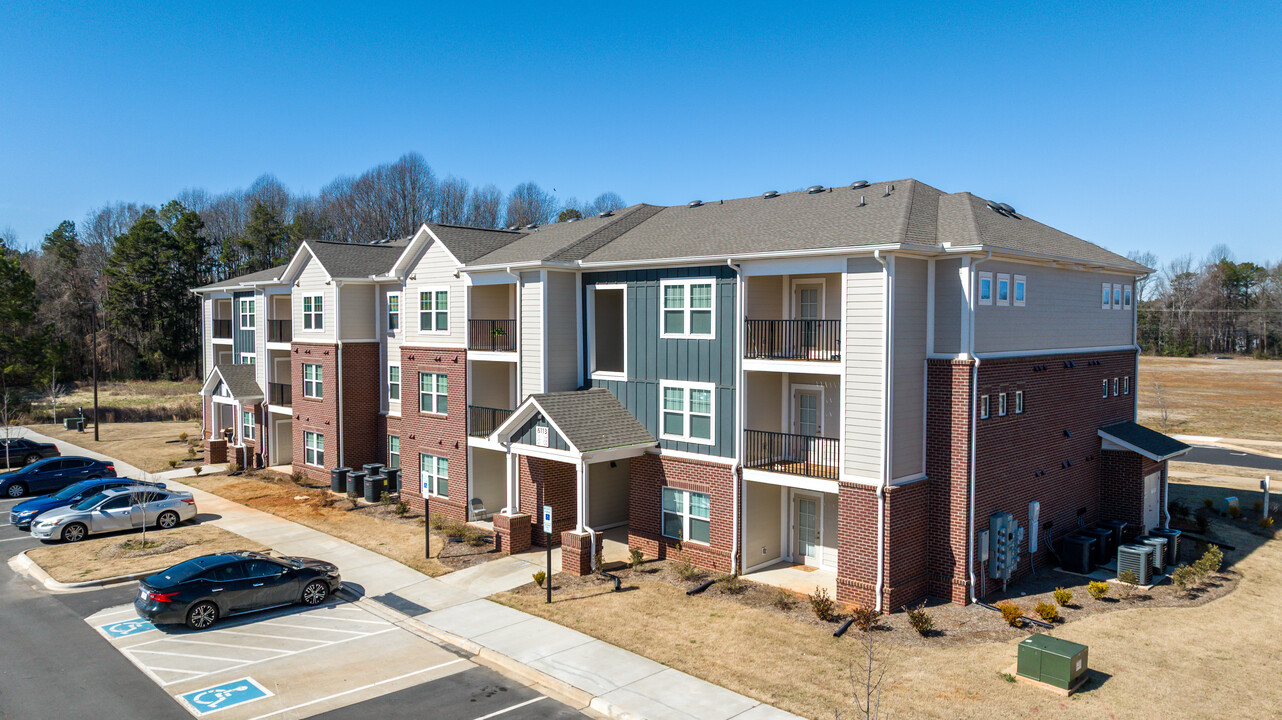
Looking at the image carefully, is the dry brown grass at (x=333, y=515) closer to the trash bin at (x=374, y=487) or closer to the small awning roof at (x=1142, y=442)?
the trash bin at (x=374, y=487)

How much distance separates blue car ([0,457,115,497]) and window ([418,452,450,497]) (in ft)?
43.4

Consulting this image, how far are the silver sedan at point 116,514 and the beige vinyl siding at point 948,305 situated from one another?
71.0 ft

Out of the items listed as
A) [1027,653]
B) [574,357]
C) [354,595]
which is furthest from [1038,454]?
[354,595]

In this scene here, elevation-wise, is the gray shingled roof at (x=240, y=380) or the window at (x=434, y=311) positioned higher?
the window at (x=434, y=311)

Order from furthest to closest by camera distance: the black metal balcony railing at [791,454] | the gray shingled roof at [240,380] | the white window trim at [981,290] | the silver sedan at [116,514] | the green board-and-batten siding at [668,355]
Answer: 1. the gray shingled roof at [240,380]
2. the silver sedan at [116,514]
3. the green board-and-batten siding at [668,355]
4. the black metal balcony railing at [791,454]
5. the white window trim at [981,290]

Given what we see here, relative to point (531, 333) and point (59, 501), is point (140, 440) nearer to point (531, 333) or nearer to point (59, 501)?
point (59, 501)

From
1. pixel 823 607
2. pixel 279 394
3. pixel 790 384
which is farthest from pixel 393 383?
pixel 823 607

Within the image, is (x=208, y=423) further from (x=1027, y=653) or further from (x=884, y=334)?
(x=1027, y=653)

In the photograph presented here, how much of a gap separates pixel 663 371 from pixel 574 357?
3.55 m

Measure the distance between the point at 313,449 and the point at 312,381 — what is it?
2733 millimetres

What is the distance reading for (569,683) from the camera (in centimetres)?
1293

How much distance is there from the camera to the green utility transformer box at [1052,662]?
12422 millimetres

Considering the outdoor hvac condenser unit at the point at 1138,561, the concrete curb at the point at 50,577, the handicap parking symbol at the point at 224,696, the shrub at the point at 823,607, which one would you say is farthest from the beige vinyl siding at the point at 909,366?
the concrete curb at the point at 50,577

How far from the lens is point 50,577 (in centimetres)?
1884
